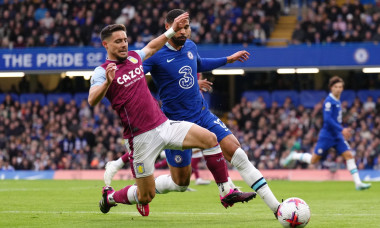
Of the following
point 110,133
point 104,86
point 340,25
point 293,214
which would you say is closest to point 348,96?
point 340,25

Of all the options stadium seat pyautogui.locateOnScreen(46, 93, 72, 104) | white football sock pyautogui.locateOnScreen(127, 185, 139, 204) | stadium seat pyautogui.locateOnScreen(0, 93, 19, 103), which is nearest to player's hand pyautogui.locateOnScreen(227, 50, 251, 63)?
white football sock pyautogui.locateOnScreen(127, 185, 139, 204)

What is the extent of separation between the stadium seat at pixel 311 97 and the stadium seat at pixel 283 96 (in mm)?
216

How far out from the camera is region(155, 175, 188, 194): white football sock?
924 cm

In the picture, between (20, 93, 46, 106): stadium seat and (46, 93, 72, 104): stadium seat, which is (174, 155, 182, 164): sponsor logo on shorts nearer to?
(46, 93, 72, 104): stadium seat

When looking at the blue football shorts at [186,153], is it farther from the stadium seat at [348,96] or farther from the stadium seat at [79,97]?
the stadium seat at [79,97]

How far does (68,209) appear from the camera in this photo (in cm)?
1062

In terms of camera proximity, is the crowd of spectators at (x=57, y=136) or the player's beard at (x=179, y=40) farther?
the crowd of spectators at (x=57, y=136)

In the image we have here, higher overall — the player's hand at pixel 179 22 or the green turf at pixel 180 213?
the player's hand at pixel 179 22

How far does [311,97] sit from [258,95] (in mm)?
1943

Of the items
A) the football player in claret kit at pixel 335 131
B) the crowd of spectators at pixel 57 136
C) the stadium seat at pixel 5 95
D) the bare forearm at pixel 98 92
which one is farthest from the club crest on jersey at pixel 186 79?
the stadium seat at pixel 5 95

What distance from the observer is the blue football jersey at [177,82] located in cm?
924

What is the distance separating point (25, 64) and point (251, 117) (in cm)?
862

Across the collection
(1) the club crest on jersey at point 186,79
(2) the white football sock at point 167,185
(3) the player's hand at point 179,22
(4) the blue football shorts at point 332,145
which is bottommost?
Answer: (4) the blue football shorts at point 332,145

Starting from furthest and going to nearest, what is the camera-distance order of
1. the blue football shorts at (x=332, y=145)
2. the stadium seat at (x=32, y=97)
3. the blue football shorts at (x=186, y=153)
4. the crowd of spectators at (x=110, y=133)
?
1. the stadium seat at (x=32, y=97)
2. the crowd of spectators at (x=110, y=133)
3. the blue football shorts at (x=332, y=145)
4. the blue football shorts at (x=186, y=153)
